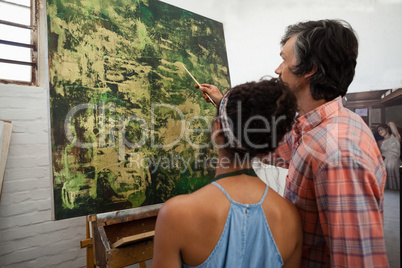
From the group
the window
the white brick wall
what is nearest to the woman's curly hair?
the white brick wall

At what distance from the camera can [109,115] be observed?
4.53 feet

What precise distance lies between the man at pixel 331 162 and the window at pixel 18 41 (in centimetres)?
205

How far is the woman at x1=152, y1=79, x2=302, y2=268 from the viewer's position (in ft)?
2.31

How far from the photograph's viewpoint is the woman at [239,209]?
705 millimetres

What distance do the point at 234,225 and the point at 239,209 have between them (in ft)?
0.15

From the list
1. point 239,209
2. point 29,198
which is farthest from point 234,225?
point 29,198

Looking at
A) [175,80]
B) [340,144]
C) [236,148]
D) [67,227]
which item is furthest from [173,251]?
[67,227]

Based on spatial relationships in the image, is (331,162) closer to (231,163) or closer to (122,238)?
(231,163)

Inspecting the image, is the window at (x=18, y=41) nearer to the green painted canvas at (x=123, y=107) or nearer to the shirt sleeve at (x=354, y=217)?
the green painted canvas at (x=123, y=107)

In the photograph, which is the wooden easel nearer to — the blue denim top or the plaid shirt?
the blue denim top

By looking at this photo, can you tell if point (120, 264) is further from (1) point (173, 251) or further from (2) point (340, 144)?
(2) point (340, 144)

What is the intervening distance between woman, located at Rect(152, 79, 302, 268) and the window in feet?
6.72

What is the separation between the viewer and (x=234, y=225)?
0.73 m

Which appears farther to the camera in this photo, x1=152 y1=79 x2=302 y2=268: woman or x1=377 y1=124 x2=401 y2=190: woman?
x1=377 y1=124 x2=401 y2=190: woman
